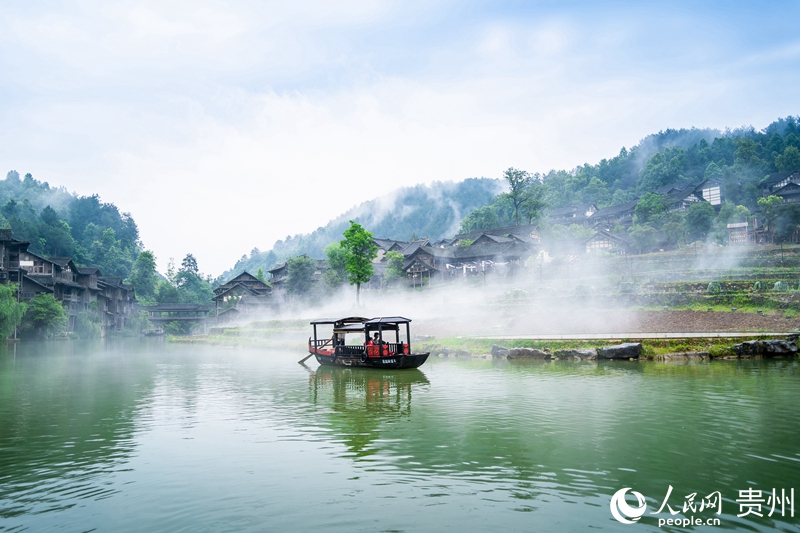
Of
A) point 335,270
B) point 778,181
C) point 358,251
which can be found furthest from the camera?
point 778,181

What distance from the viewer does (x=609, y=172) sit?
16362 centimetres

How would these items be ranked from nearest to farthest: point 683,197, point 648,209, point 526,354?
point 526,354
point 648,209
point 683,197

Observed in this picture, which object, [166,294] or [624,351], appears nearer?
[624,351]

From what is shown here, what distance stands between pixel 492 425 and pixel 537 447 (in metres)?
2.57

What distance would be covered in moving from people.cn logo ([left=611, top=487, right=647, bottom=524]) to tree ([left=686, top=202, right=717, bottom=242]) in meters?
73.8

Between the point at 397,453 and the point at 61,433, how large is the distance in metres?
10.00

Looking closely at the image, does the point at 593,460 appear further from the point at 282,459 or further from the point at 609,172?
the point at 609,172

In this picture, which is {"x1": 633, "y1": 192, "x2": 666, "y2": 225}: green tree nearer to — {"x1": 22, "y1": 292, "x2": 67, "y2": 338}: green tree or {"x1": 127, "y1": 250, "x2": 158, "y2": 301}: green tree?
{"x1": 22, "y1": 292, "x2": 67, "y2": 338}: green tree

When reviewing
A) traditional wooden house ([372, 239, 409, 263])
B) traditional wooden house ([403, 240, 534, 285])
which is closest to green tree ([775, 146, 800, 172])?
traditional wooden house ([403, 240, 534, 285])

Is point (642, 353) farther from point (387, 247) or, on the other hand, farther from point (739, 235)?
point (387, 247)

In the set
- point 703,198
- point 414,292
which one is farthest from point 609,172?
point 414,292

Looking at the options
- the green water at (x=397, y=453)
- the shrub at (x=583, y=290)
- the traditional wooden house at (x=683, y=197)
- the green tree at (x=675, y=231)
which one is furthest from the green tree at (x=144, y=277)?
the traditional wooden house at (x=683, y=197)

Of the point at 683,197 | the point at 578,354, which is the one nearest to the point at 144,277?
the point at 683,197

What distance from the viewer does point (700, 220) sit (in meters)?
73.6
